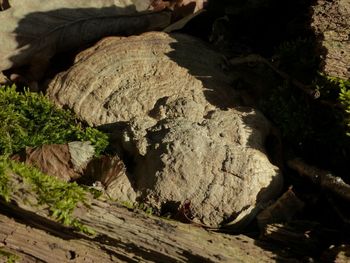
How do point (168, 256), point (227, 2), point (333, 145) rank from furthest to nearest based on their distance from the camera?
point (227, 2)
point (333, 145)
point (168, 256)

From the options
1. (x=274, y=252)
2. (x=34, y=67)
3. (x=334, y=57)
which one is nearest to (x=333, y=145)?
(x=334, y=57)

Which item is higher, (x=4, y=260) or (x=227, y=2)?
(x=227, y=2)

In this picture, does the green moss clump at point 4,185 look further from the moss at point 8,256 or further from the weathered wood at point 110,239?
the moss at point 8,256

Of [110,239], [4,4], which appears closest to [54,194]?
[110,239]

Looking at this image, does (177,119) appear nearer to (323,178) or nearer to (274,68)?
(274,68)

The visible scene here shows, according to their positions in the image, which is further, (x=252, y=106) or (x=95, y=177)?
(x=252, y=106)

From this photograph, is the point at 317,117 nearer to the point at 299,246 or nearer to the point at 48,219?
the point at 299,246
